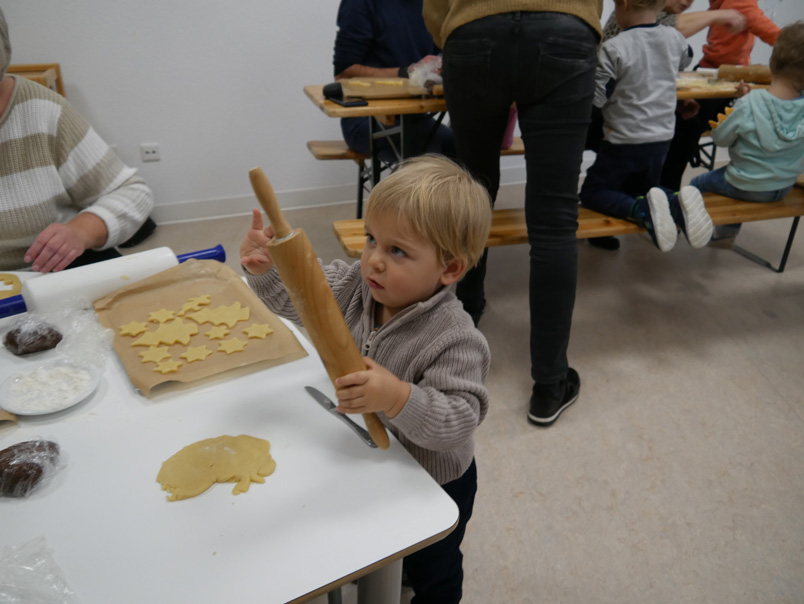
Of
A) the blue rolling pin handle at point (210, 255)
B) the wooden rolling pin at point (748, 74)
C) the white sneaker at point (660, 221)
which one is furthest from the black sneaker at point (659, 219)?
the blue rolling pin handle at point (210, 255)

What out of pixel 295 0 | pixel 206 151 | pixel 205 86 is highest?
pixel 295 0

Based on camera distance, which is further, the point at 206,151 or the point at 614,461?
the point at 206,151

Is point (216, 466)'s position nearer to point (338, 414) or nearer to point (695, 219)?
point (338, 414)

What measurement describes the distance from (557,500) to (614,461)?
265mm

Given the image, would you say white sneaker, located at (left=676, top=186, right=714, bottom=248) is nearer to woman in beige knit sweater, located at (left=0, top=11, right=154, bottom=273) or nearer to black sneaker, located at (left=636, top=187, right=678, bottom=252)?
black sneaker, located at (left=636, top=187, right=678, bottom=252)

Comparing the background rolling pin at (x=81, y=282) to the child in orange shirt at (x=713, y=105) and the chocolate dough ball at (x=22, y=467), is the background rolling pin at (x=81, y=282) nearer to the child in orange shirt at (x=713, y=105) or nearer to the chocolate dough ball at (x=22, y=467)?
the chocolate dough ball at (x=22, y=467)

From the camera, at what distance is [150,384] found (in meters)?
0.84

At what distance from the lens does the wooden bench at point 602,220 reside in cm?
205

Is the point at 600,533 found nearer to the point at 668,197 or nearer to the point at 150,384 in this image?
the point at 150,384

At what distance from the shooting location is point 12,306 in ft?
3.43

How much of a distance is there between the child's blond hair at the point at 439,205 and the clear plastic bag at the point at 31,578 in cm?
57

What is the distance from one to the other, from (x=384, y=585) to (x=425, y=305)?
399 mm

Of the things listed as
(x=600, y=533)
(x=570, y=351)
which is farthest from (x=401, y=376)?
(x=570, y=351)

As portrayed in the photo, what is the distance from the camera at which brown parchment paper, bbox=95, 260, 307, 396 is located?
2.90ft
